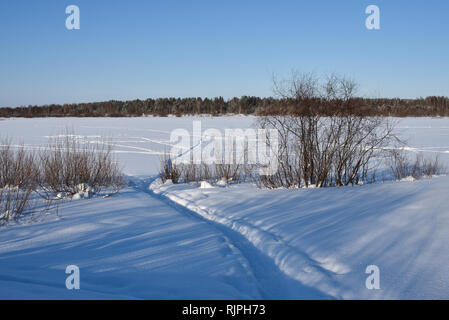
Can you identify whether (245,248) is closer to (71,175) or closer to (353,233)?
(353,233)

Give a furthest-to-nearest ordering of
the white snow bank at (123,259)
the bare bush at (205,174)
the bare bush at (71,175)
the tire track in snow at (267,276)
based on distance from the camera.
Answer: the bare bush at (205,174), the bare bush at (71,175), the tire track in snow at (267,276), the white snow bank at (123,259)

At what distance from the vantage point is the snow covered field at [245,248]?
3135mm

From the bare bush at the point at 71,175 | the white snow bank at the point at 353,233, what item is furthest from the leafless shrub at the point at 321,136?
the bare bush at the point at 71,175

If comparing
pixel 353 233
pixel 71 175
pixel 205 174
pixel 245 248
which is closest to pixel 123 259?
pixel 245 248

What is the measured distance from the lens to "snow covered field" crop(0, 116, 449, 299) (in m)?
3.13

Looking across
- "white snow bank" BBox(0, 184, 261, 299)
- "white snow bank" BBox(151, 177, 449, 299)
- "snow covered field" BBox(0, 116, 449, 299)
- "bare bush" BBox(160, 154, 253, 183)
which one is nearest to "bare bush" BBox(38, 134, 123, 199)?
"snow covered field" BBox(0, 116, 449, 299)

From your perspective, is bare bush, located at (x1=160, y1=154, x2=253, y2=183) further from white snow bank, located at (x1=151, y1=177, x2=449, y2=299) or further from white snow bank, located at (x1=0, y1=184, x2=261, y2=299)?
white snow bank, located at (x1=0, y1=184, x2=261, y2=299)

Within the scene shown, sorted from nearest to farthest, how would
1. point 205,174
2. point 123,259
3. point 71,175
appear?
1. point 123,259
2. point 71,175
3. point 205,174

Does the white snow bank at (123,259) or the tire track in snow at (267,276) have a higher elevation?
the white snow bank at (123,259)

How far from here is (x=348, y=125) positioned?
28.2 ft

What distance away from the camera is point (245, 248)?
448cm

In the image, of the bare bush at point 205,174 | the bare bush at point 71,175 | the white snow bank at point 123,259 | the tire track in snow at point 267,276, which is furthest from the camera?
the bare bush at point 205,174

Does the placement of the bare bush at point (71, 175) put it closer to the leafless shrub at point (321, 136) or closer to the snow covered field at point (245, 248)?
the snow covered field at point (245, 248)
